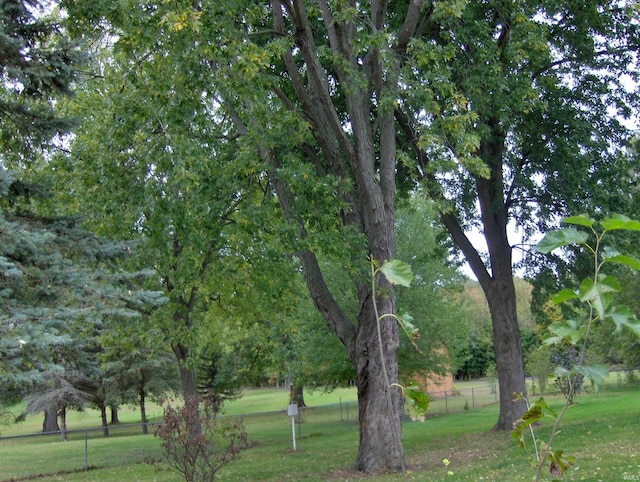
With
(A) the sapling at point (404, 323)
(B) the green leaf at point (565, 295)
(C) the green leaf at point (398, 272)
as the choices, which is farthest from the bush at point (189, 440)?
(B) the green leaf at point (565, 295)

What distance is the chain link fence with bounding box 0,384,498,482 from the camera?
61.3 ft

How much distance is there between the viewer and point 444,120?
463 inches

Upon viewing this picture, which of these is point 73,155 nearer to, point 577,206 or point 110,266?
point 110,266

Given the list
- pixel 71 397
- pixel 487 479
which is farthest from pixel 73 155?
pixel 71 397

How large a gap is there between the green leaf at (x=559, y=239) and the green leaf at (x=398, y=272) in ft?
1.69

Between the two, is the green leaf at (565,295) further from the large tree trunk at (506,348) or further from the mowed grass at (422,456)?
the large tree trunk at (506,348)

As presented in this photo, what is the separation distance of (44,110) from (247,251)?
6.28 meters

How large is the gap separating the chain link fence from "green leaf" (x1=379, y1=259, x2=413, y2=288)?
33.0 ft

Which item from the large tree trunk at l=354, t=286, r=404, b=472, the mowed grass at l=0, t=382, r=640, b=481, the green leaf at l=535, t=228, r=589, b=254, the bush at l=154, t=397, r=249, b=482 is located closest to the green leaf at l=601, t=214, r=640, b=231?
the green leaf at l=535, t=228, r=589, b=254

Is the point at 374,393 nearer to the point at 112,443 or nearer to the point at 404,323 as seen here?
the point at 404,323

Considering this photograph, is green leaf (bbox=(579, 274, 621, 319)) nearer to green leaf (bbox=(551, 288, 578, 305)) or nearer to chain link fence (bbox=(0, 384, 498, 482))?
green leaf (bbox=(551, 288, 578, 305))

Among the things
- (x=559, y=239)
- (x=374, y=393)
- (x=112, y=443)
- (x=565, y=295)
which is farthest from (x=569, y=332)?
(x=112, y=443)

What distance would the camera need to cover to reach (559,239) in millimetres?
2326

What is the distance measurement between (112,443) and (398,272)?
85.6ft
